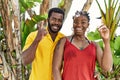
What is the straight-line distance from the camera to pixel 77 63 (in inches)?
80.5

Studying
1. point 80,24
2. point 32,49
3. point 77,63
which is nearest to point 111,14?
point 80,24

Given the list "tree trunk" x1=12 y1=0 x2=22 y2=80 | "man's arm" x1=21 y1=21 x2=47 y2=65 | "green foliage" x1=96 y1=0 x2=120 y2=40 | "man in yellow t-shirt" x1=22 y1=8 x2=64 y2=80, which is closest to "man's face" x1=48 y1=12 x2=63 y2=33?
"man in yellow t-shirt" x1=22 y1=8 x2=64 y2=80

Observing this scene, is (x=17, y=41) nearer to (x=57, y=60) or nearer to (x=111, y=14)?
(x=57, y=60)

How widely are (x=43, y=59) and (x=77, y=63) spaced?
0.81 feet

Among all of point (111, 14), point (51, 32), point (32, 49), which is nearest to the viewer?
point (32, 49)

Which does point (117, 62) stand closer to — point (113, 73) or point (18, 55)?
point (113, 73)

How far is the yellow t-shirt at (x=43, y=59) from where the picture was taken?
2.08 metres

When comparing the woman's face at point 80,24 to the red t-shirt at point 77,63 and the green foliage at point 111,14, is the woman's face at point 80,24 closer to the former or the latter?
the red t-shirt at point 77,63

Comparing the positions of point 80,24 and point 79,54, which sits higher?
point 80,24

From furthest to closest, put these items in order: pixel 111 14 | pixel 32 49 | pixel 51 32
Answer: pixel 111 14, pixel 51 32, pixel 32 49

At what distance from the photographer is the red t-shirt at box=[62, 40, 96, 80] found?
6.72 ft

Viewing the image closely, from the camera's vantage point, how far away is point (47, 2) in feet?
12.1

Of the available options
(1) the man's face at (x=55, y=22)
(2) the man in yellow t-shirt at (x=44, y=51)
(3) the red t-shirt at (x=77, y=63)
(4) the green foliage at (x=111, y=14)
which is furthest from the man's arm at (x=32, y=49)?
(4) the green foliage at (x=111, y=14)

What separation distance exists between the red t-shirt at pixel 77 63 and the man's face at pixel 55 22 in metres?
0.15
